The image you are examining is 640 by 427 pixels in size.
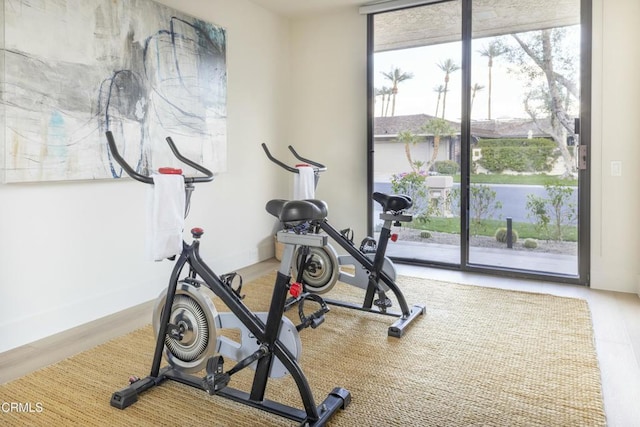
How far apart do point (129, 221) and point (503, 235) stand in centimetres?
335

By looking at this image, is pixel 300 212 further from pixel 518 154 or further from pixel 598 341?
pixel 518 154

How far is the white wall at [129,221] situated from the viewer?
9.07ft

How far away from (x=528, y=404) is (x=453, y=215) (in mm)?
2596

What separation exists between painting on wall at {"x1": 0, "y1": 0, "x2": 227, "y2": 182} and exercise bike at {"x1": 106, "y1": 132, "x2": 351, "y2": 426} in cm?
107

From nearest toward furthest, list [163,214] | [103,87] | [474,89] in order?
[163,214] → [103,87] → [474,89]

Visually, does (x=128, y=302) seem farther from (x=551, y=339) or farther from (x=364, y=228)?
(x=551, y=339)

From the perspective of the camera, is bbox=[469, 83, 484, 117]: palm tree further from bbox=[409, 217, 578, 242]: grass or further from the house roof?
bbox=[409, 217, 578, 242]: grass

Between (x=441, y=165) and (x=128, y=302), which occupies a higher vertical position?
(x=441, y=165)

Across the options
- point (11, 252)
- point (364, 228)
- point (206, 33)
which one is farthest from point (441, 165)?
point (11, 252)

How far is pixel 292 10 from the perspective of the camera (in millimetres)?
4914

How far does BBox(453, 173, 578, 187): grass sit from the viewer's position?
4.03 metres

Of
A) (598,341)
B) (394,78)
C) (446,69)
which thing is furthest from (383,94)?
(598,341)

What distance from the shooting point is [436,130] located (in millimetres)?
4566

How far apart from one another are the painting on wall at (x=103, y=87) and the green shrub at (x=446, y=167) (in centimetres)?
220
